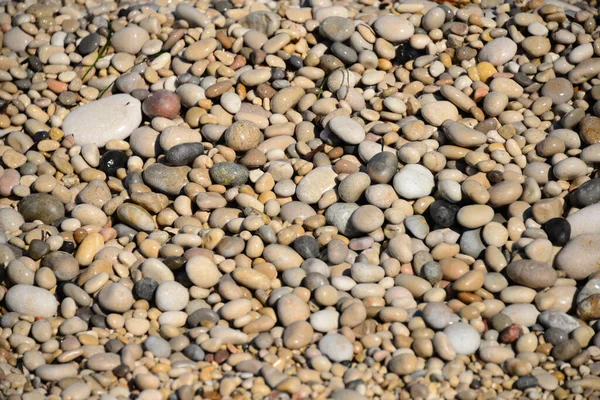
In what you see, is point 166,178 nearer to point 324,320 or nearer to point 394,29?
point 324,320

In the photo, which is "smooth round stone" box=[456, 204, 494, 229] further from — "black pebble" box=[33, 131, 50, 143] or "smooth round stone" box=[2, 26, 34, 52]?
"smooth round stone" box=[2, 26, 34, 52]

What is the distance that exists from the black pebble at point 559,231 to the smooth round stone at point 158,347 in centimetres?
189

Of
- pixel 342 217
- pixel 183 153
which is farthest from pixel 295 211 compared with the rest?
pixel 183 153

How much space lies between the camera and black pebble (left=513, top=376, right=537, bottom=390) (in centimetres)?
304

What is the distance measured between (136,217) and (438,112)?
1.80m

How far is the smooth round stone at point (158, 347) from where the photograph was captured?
325 cm

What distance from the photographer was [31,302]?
3.57 m

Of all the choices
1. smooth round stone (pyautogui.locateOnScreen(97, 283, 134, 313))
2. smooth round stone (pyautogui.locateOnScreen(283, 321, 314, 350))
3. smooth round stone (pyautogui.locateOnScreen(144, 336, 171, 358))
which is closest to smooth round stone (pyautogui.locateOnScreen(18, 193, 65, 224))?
smooth round stone (pyautogui.locateOnScreen(97, 283, 134, 313))

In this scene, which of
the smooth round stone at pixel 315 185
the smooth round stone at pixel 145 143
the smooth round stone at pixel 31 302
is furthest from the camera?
the smooth round stone at pixel 145 143

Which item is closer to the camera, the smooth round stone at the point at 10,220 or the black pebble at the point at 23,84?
the smooth round stone at the point at 10,220

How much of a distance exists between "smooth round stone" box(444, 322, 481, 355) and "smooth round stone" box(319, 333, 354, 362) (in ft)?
1.41

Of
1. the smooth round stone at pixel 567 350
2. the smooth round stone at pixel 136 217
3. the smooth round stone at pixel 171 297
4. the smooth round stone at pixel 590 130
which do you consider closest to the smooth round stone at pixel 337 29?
the smooth round stone at pixel 590 130

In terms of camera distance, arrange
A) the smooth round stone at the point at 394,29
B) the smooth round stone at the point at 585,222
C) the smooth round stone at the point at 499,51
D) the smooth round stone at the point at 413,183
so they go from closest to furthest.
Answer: the smooth round stone at the point at 585,222 → the smooth round stone at the point at 413,183 → the smooth round stone at the point at 499,51 → the smooth round stone at the point at 394,29

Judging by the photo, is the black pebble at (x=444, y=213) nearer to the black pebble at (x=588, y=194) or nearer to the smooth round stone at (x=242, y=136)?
the black pebble at (x=588, y=194)
